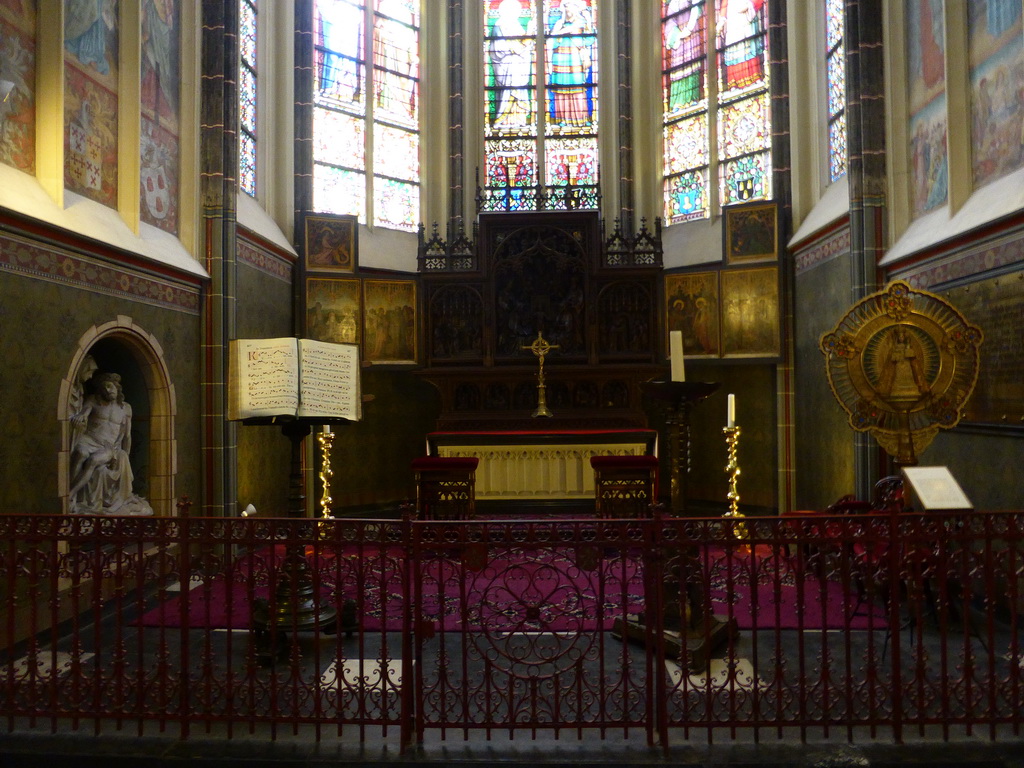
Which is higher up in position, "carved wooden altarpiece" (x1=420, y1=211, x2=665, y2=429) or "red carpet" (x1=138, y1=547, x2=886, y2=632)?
"carved wooden altarpiece" (x1=420, y1=211, x2=665, y2=429)

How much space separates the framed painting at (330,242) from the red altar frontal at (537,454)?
9.61 feet

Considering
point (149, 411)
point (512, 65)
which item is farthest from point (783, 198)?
point (149, 411)

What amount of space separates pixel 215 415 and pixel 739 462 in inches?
301

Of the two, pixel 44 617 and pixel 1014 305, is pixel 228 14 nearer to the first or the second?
pixel 44 617

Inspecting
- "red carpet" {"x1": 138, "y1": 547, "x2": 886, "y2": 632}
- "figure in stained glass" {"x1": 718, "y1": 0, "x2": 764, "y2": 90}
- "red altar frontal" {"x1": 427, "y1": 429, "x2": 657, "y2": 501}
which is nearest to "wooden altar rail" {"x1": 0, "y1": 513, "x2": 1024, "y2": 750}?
"red carpet" {"x1": 138, "y1": 547, "x2": 886, "y2": 632}

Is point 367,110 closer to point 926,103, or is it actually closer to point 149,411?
point 149,411

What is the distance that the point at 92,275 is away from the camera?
6957 millimetres

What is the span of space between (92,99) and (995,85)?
26.7ft

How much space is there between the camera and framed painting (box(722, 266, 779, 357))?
11102mm

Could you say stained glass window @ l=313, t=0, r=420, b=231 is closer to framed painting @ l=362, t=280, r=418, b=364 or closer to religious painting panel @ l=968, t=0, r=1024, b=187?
framed painting @ l=362, t=280, r=418, b=364

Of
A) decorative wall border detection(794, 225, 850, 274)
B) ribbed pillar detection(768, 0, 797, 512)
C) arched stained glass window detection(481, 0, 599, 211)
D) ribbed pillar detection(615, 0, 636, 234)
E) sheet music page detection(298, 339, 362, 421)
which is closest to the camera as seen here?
sheet music page detection(298, 339, 362, 421)

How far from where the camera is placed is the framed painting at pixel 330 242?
451 inches

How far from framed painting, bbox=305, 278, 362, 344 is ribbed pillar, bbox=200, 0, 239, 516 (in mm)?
2213

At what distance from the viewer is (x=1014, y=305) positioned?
6352 millimetres
